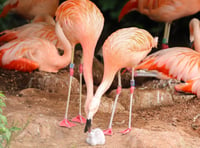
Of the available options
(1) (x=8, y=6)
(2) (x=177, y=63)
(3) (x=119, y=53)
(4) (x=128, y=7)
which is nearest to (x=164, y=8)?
(4) (x=128, y=7)

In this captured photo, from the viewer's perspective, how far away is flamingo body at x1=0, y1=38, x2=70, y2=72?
510 cm

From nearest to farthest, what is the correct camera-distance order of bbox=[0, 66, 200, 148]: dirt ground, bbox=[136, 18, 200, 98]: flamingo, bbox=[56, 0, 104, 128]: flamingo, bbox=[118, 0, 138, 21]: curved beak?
bbox=[0, 66, 200, 148]: dirt ground
bbox=[56, 0, 104, 128]: flamingo
bbox=[136, 18, 200, 98]: flamingo
bbox=[118, 0, 138, 21]: curved beak

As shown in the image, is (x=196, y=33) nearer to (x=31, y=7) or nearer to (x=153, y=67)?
(x=153, y=67)

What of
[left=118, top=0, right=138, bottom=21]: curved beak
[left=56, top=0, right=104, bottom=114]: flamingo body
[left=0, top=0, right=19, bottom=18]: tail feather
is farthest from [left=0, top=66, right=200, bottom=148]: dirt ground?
[left=118, top=0, right=138, bottom=21]: curved beak

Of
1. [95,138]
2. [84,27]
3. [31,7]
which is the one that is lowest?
[95,138]

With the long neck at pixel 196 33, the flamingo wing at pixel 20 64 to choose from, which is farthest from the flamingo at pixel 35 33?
the long neck at pixel 196 33

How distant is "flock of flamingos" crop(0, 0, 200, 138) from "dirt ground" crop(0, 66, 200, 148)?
0.21 m

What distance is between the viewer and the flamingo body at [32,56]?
510 centimetres

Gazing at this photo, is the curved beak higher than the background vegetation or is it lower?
higher

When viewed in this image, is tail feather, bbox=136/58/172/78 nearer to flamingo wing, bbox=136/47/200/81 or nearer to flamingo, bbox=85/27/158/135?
flamingo wing, bbox=136/47/200/81

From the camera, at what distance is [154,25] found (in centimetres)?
621

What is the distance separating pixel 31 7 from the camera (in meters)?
6.03

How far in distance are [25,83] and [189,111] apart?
7.09ft

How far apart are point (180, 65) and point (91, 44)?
1408mm
